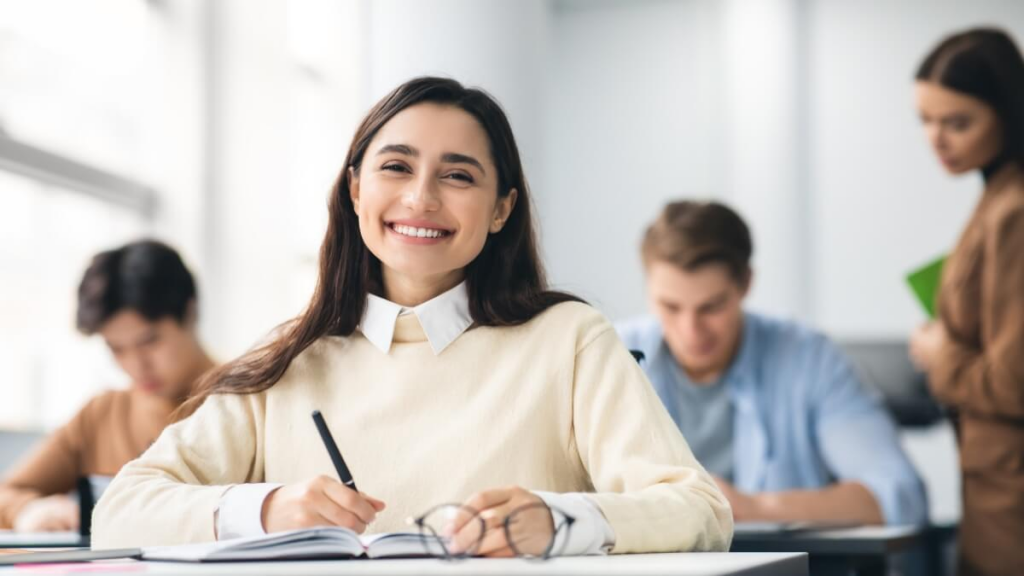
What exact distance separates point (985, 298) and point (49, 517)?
83.0 inches

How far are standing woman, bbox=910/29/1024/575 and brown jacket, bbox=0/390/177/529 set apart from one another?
6.10ft

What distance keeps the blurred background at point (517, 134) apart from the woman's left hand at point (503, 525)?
2.97ft

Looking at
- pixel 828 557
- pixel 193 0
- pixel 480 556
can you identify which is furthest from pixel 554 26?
pixel 480 556

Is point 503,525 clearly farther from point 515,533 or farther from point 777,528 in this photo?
point 777,528

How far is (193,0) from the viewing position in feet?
13.6

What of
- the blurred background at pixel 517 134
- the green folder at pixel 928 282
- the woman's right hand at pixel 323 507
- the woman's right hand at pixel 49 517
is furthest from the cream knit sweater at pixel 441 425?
the green folder at pixel 928 282

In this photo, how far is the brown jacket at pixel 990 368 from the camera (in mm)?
2492

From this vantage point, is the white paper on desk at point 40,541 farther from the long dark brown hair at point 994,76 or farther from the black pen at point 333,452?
the long dark brown hair at point 994,76

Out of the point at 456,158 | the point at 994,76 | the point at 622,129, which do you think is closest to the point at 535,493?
the point at 456,158

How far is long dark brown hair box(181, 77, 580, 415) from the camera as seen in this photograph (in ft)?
5.20

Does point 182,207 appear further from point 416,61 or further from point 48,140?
point 416,61

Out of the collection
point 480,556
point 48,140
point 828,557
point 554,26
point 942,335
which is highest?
point 554,26

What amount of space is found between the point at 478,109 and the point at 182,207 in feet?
8.96

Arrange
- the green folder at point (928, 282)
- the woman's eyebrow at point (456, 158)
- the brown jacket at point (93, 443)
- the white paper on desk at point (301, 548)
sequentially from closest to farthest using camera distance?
the white paper on desk at point (301, 548) → the woman's eyebrow at point (456, 158) → the green folder at point (928, 282) → the brown jacket at point (93, 443)
